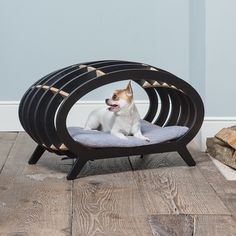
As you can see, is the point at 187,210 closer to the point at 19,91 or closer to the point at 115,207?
the point at 115,207

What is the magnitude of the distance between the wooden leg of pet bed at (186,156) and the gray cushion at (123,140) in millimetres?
62

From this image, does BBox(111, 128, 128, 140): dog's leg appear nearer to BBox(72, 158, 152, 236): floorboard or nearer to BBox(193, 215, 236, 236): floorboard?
BBox(72, 158, 152, 236): floorboard

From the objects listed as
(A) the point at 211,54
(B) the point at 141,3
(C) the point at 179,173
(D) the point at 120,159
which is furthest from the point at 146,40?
(C) the point at 179,173

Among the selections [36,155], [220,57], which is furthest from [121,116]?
[220,57]

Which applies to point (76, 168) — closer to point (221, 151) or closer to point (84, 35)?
point (221, 151)

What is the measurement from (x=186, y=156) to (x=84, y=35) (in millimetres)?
1124

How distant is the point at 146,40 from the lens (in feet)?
9.77

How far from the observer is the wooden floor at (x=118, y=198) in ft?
4.83

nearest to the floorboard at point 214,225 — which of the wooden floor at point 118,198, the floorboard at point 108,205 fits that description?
the wooden floor at point 118,198

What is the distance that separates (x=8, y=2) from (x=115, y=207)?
1.69 metres

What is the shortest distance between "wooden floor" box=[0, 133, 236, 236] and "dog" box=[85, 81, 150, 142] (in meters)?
0.16

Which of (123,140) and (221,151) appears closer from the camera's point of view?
(123,140)

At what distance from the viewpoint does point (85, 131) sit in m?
2.13

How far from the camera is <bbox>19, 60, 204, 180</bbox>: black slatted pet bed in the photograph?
1.92 meters
